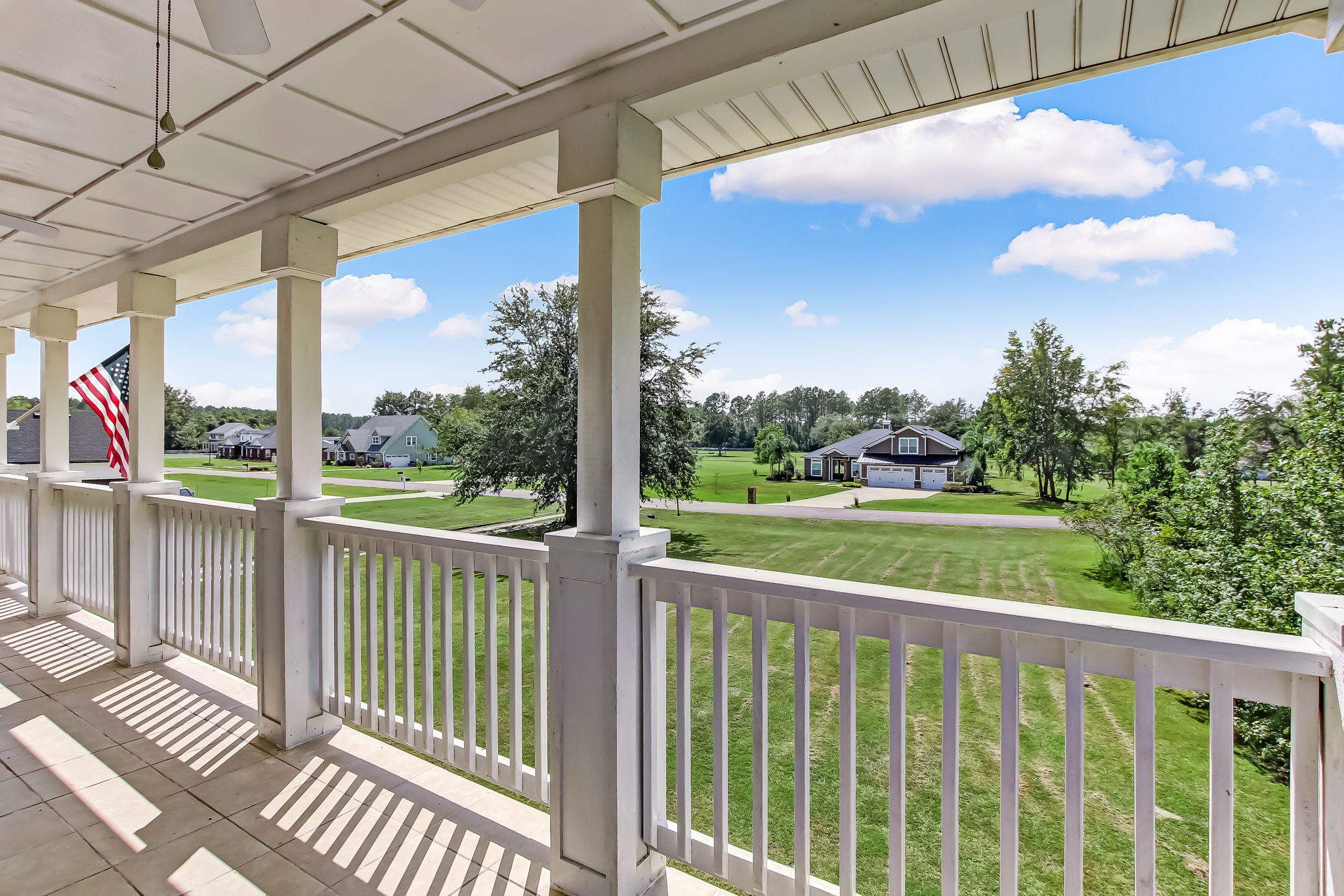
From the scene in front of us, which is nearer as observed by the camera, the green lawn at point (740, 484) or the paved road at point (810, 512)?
the paved road at point (810, 512)

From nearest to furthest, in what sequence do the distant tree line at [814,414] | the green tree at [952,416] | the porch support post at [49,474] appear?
the porch support post at [49,474], the green tree at [952,416], the distant tree line at [814,414]

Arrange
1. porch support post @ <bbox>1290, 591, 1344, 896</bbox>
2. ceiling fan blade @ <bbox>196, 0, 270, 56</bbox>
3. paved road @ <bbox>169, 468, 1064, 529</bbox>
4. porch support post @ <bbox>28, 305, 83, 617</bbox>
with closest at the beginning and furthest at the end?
porch support post @ <bbox>1290, 591, 1344, 896</bbox> < ceiling fan blade @ <bbox>196, 0, 270, 56</bbox> < porch support post @ <bbox>28, 305, 83, 617</bbox> < paved road @ <bbox>169, 468, 1064, 529</bbox>

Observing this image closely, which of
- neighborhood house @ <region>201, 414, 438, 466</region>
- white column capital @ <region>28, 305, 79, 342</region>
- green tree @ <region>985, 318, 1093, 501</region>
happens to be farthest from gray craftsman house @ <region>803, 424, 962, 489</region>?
white column capital @ <region>28, 305, 79, 342</region>

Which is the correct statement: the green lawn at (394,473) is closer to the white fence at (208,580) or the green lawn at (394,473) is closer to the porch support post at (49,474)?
the porch support post at (49,474)

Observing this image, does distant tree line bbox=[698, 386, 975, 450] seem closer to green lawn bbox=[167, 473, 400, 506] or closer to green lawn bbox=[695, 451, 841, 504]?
green lawn bbox=[695, 451, 841, 504]

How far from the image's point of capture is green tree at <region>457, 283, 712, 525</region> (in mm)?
8531

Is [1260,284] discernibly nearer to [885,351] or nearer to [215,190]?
[885,351]

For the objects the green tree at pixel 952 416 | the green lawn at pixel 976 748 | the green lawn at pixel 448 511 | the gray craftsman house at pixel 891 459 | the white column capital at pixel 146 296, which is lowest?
the green lawn at pixel 976 748

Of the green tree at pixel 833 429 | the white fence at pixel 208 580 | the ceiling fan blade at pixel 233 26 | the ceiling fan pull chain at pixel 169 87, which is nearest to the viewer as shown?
the ceiling fan blade at pixel 233 26

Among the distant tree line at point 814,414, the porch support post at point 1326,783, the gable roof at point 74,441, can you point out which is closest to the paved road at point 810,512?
the distant tree line at point 814,414

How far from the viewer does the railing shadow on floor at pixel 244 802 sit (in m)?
1.75

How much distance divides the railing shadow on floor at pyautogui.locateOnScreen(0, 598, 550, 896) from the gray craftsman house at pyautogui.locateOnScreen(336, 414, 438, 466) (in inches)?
188

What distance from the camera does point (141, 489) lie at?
3305mm

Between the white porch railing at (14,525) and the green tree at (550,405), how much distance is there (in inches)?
195
